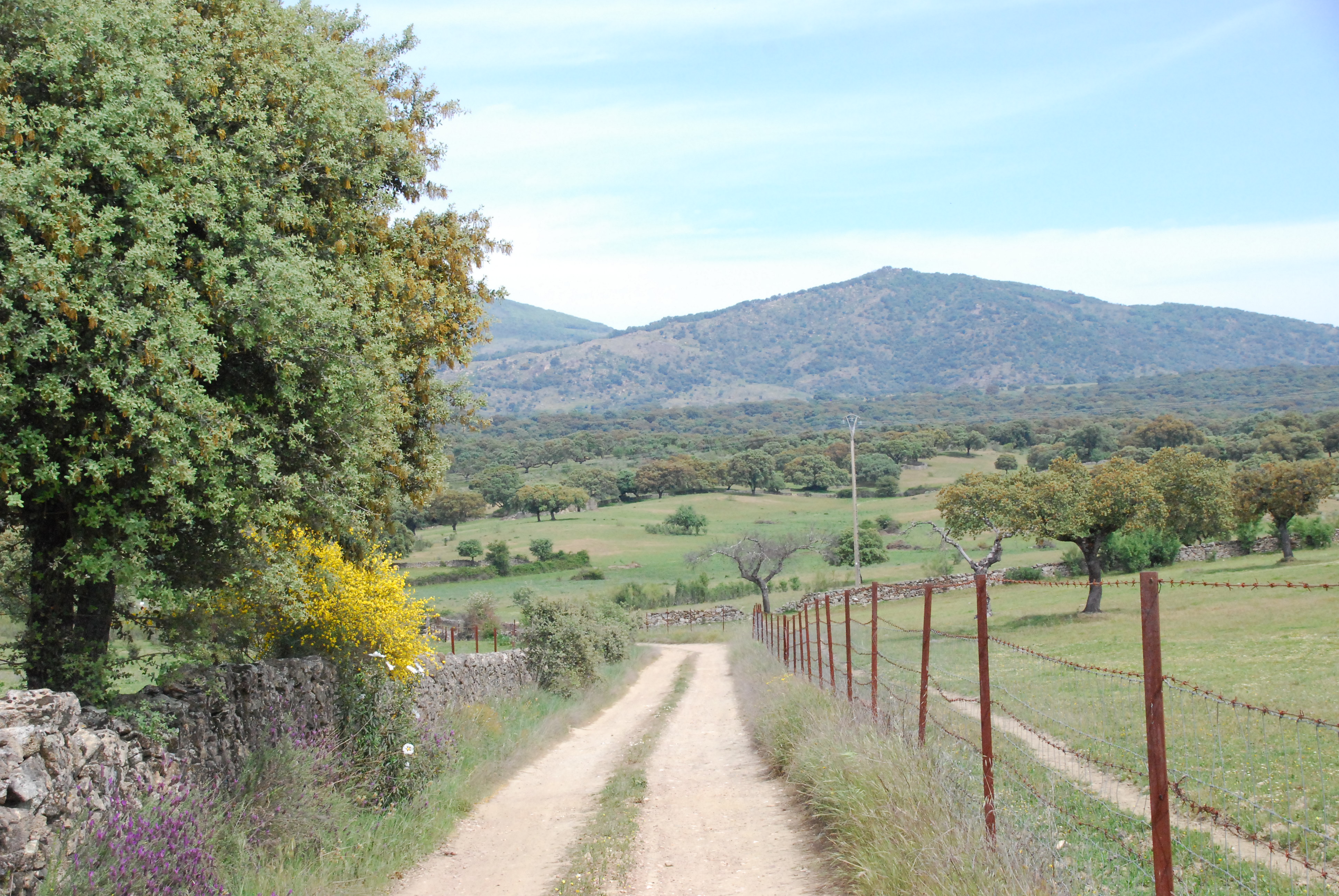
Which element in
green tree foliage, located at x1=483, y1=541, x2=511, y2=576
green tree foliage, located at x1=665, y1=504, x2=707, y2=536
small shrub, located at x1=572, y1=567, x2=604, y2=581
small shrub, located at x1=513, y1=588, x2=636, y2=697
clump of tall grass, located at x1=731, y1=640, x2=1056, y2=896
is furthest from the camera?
green tree foliage, located at x1=665, y1=504, x2=707, y2=536

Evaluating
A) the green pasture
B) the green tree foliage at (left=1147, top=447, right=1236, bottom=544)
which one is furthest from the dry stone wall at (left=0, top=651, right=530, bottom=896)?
the green tree foliage at (left=1147, top=447, right=1236, bottom=544)

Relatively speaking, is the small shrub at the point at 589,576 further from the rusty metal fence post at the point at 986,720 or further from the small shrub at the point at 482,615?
the rusty metal fence post at the point at 986,720

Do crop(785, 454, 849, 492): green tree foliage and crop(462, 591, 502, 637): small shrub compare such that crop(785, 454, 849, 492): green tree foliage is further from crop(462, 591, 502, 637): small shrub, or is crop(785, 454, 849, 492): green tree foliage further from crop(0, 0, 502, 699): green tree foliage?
crop(0, 0, 502, 699): green tree foliage

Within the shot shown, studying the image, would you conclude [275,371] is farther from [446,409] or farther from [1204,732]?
[1204,732]

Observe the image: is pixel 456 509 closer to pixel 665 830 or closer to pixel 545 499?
pixel 545 499

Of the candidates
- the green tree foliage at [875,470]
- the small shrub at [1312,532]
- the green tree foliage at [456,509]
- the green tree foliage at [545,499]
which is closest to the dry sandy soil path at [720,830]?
the small shrub at [1312,532]

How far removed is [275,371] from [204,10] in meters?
4.06

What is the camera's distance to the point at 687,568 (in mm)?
78375

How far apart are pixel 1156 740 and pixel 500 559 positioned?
245 ft

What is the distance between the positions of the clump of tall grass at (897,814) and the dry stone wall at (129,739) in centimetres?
513

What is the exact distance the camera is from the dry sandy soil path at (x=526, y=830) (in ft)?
26.7

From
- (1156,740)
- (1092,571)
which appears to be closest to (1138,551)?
(1092,571)

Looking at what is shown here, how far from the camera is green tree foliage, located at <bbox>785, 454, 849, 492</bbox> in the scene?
135 metres

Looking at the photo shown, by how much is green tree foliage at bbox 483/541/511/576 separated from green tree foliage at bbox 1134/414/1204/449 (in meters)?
89.4
